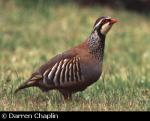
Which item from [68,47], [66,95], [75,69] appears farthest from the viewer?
[68,47]

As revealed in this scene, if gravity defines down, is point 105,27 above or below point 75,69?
above

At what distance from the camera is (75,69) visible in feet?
32.8

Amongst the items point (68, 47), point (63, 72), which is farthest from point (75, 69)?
point (68, 47)

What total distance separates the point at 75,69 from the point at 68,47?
712 centimetres

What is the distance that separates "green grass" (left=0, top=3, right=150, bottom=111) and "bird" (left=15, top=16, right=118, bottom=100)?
239mm

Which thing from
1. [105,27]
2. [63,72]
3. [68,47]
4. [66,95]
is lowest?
[66,95]

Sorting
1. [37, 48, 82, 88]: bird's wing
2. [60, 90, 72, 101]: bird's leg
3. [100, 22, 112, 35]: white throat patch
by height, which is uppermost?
[100, 22, 112, 35]: white throat patch

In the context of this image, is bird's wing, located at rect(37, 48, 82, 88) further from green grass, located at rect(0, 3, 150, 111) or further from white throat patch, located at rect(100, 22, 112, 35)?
white throat patch, located at rect(100, 22, 112, 35)

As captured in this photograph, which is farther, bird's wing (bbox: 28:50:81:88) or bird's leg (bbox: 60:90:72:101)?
bird's leg (bbox: 60:90:72:101)

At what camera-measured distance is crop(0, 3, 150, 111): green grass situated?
10175 millimetres

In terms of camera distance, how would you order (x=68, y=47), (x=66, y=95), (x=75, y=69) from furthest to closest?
(x=68, y=47), (x=66, y=95), (x=75, y=69)

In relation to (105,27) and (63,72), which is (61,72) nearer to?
(63,72)

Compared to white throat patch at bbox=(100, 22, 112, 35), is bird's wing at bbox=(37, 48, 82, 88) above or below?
below

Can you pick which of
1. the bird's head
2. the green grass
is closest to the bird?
the bird's head
